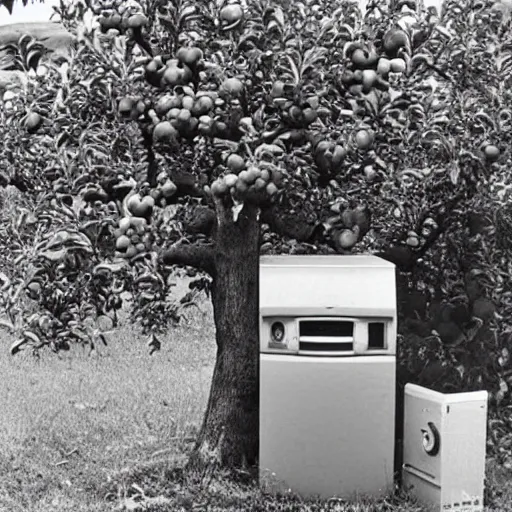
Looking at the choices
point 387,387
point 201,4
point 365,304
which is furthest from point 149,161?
point 387,387

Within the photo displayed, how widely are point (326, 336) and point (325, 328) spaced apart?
0.04m

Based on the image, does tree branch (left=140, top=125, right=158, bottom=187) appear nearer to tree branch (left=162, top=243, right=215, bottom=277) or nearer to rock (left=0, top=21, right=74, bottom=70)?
tree branch (left=162, top=243, right=215, bottom=277)

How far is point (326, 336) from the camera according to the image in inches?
177

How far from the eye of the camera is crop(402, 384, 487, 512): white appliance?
4.49m

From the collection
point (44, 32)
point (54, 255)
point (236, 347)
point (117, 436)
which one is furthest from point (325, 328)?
point (44, 32)

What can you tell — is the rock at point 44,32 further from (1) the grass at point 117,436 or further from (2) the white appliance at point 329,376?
(2) the white appliance at point 329,376

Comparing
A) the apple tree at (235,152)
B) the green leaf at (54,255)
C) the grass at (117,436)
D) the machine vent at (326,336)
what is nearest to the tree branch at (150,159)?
the apple tree at (235,152)

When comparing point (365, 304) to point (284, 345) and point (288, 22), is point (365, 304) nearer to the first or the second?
point (284, 345)

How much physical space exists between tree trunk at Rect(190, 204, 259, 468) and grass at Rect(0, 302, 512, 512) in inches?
7.0

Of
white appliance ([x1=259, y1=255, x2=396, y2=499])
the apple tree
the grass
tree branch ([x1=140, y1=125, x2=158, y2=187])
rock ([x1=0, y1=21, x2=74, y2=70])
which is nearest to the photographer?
the apple tree

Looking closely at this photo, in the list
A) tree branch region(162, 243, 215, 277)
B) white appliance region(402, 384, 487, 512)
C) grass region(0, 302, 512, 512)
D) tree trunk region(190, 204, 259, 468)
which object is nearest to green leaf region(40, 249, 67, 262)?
tree branch region(162, 243, 215, 277)

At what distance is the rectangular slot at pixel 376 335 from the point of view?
448cm

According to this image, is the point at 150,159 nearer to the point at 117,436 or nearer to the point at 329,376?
the point at 329,376

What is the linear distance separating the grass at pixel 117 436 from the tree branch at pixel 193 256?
3.61 feet
